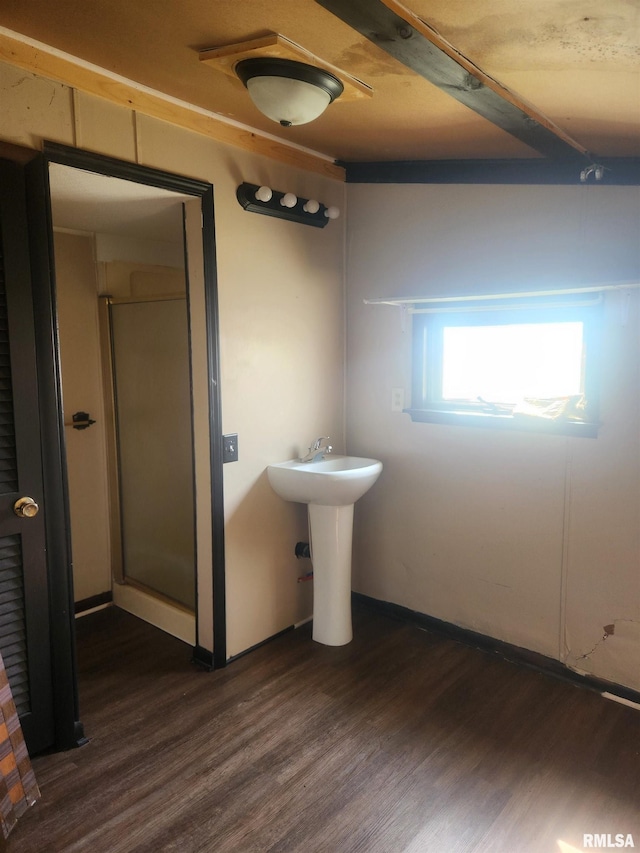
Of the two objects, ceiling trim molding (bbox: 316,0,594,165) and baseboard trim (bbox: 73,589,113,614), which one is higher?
ceiling trim molding (bbox: 316,0,594,165)

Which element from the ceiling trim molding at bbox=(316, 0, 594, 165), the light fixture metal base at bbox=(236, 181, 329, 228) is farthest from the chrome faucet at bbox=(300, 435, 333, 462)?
the ceiling trim molding at bbox=(316, 0, 594, 165)

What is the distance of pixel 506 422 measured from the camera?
2594mm

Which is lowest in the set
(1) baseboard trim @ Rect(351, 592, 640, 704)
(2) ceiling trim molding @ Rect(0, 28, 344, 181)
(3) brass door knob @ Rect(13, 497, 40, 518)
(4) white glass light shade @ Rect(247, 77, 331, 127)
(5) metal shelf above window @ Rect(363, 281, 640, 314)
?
(1) baseboard trim @ Rect(351, 592, 640, 704)

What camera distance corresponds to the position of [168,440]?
9.84 ft

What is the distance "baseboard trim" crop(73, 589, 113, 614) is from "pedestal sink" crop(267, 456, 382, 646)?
1.25 meters

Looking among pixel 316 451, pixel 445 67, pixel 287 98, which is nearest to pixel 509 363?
pixel 316 451

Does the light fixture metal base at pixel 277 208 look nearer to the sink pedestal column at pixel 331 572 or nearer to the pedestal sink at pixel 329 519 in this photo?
the pedestal sink at pixel 329 519

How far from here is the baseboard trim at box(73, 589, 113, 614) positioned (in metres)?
3.17

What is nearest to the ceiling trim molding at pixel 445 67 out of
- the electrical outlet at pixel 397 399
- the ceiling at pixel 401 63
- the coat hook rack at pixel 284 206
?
the ceiling at pixel 401 63

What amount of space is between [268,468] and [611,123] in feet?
6.20

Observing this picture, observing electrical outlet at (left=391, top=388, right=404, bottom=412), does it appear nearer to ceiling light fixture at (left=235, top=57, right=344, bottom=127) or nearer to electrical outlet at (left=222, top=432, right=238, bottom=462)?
electrical outlet at (left=222, top=432, right=238, bottom=462)

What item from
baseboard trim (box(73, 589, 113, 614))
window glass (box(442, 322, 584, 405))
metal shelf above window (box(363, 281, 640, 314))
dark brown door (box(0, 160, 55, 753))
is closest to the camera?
dark brown door (box(0, 160, 55, 753))

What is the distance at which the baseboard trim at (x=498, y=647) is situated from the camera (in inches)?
94.6

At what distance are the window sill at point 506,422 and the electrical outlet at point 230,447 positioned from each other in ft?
2.95
